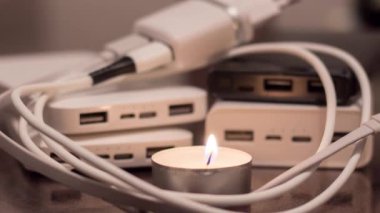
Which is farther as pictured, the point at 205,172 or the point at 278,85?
the point at 278,85

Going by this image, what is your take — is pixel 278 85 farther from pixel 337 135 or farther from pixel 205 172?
pixel 205 172

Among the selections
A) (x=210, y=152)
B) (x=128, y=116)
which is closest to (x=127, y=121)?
(x=128, y=116)

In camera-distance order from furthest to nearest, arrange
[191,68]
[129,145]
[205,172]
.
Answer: [191,68] → [129,145] → [205,172]

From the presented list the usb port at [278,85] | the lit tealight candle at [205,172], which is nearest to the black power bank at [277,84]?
the usb port at [278,85]

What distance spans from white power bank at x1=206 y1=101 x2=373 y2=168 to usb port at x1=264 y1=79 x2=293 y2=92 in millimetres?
17

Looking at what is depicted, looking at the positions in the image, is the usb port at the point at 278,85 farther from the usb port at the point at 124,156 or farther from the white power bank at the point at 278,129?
the usb port at the point at 124,156

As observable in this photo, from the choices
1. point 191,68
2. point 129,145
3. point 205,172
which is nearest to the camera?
point 205,172

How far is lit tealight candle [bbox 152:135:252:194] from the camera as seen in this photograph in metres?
0.50

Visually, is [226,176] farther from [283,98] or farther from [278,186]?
[283,98]

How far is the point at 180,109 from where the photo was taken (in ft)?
2.14

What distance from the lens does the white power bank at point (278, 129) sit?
634 mm

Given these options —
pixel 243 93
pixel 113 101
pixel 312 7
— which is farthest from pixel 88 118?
pixel 312 7

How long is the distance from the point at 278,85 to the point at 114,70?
0.13 meters

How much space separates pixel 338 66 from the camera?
2.25 feet
